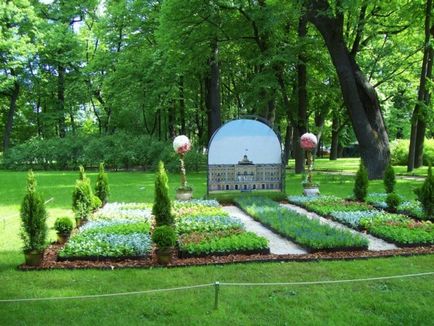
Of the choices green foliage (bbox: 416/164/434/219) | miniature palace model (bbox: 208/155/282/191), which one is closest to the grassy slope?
green foliage (bbox: 416/164/434/219)

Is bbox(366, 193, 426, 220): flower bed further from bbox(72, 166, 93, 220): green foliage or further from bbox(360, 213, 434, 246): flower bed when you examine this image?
bbox(72, 166, 93, 220): green foliage

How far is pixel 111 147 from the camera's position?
31.7m

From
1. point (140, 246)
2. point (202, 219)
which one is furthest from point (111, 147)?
point (140, 246)

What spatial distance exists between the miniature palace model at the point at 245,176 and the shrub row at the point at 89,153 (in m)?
12.9

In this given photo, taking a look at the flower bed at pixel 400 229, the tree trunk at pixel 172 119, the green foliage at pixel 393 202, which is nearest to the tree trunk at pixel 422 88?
the green foliage at pixel 393 202

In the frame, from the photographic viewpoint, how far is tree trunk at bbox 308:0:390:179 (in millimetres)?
19953

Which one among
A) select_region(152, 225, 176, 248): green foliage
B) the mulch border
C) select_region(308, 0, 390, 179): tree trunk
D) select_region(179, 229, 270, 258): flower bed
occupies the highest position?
select_region(308, 0, 390, 179): tree trunk

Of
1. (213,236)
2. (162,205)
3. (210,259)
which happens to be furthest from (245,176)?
(210,259)

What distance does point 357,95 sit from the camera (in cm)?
2011

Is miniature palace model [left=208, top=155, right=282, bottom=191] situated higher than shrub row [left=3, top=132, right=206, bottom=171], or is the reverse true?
shrub row [left=3, top=132, right=206, bottom=171]

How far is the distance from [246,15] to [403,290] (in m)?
18.6

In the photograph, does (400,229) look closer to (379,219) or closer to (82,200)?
(379,219)

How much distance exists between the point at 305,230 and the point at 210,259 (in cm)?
246

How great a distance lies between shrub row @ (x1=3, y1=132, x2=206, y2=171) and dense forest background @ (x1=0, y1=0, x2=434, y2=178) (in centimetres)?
9
